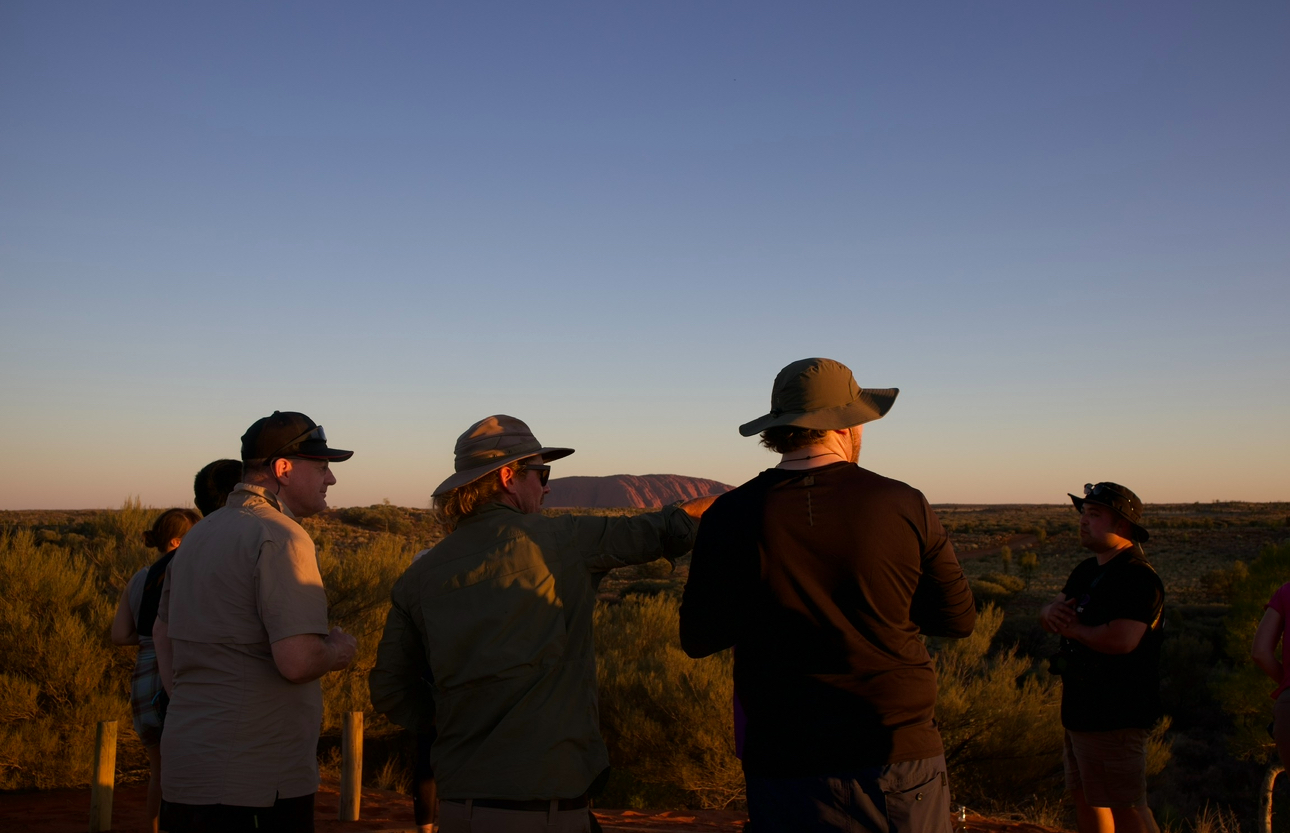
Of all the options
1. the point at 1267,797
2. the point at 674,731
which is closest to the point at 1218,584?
the point at 674,731

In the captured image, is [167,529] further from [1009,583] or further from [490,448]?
[1009,583]

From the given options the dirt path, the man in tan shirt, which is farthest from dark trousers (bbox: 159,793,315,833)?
the dirt path

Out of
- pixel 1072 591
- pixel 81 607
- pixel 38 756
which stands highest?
pixel 1072 591

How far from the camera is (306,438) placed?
292cm

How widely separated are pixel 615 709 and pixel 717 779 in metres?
1.25

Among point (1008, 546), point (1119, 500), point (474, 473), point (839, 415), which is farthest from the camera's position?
point (1008, 546)

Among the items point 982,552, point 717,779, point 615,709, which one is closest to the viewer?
point 717,779

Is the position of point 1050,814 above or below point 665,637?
below

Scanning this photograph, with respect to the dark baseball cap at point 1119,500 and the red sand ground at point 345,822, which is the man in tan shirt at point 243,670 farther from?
the red sand ground at point 345,822

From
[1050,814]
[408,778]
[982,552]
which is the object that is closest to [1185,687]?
[1050,814]

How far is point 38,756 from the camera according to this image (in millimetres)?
7500

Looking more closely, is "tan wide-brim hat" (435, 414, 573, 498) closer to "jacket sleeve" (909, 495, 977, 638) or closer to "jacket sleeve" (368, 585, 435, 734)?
"jacket sleeve" (368, 585, 435, 734)

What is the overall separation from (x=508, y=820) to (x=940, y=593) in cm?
123

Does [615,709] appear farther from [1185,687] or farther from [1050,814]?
[1185,687]
